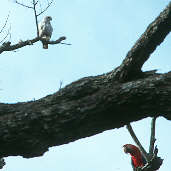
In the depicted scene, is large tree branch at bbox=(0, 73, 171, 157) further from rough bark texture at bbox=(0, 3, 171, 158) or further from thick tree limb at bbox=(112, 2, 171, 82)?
thick tree limb at bbox=(112, 2, 171, 82)

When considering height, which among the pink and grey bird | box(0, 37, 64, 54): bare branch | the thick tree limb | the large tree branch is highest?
box(0, 37, 64, 54): bare branch

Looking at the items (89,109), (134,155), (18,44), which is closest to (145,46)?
(89,109)

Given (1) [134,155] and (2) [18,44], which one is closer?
(2) [18,44]

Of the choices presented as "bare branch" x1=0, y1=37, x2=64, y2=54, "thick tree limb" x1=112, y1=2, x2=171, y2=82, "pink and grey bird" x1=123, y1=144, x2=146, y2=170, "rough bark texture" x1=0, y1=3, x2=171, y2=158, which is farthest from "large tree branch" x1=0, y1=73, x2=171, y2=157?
"pink and grey bird" x1=123, y1=144, x2=146, y2=170

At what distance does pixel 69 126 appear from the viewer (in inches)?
116

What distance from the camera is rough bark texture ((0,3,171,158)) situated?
292 centimetres

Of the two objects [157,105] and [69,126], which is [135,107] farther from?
[69,126]

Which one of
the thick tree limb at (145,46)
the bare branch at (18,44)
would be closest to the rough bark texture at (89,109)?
the thick tree limb at (145,46)

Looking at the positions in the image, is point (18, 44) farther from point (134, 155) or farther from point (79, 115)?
point (79, 115)

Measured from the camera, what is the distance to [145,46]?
3.07m

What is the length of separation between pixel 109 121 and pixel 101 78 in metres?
0.39

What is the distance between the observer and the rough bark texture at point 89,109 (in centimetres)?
292

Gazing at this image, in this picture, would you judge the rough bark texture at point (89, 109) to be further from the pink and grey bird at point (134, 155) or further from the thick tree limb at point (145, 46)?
the pink and grey bird at point (134, 155)

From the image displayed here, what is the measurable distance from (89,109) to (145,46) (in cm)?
58
